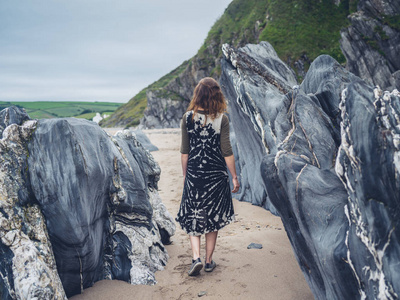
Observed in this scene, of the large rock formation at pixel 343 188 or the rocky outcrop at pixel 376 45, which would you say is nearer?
the large rock formation at pixel 343 188

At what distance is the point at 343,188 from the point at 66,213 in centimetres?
251

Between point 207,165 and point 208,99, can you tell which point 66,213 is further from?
point 208,99

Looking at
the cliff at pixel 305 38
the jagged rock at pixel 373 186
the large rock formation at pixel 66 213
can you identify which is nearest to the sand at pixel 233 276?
the large rock formation at pixel 66 213

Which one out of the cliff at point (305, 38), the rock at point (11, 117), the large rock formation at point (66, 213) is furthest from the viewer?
the cliff at point (305, 38)

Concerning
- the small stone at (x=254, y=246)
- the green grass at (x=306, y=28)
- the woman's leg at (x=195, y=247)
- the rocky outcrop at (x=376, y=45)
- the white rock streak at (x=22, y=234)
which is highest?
the green grass at (x=306, y=28)

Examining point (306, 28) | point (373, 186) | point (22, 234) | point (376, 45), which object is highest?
point (306, 28)

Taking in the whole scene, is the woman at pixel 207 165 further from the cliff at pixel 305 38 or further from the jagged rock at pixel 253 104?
the cliff at pixel 305 38

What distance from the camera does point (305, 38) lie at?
113 feet

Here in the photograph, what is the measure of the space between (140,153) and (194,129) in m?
1.19

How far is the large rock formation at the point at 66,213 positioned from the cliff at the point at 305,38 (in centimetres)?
1925

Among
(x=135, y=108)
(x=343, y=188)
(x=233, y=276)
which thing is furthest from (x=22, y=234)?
(x=135, y=108)

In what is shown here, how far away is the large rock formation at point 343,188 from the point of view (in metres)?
2.00

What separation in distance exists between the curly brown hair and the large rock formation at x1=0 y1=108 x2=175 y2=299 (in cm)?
120

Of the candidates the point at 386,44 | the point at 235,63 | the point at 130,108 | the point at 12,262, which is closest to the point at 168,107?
the point at 130,108
